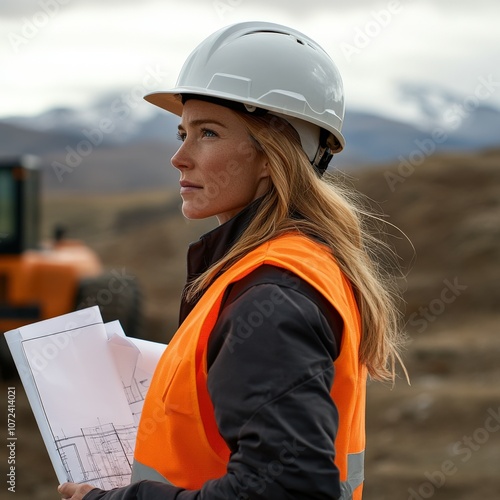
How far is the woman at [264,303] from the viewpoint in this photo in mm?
1438

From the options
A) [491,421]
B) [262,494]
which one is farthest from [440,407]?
[262,494]

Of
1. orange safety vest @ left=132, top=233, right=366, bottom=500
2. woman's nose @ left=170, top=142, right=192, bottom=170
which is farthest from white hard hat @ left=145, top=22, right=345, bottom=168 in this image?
orange safety vest @ left=132, top=233, right=366, bottom=500

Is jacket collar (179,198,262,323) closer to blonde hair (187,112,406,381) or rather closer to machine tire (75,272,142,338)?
blonde hair (187,112,406,381)

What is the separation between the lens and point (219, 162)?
180 cm

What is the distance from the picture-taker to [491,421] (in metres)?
8.86

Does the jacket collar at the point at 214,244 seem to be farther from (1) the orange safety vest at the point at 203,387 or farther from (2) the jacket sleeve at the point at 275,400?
(2) the jacket sleeve at the point at 275,400

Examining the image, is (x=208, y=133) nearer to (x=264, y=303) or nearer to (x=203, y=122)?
(x=203, y=122)

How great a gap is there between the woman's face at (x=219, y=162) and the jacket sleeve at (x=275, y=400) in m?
0.35

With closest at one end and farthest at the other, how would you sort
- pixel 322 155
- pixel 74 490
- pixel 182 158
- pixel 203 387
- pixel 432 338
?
pixel 203 387 → pixel 74 490 → pixel 182 158 → pixel 322 155 → pixel 432 338

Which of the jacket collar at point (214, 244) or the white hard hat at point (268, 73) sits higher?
the white hard hat at point (268, 73)

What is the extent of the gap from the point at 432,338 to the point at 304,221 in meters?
12.5

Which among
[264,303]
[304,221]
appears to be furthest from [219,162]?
[264,303]

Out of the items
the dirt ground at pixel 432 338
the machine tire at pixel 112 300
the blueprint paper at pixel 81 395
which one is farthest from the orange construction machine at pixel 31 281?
the blueprint paper at pixel 81 395

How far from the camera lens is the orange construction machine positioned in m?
10.7
